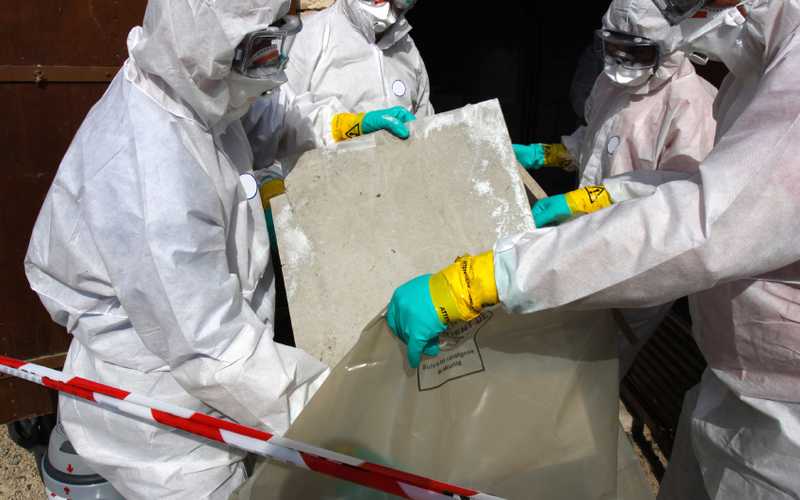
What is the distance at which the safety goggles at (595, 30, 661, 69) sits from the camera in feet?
7.47

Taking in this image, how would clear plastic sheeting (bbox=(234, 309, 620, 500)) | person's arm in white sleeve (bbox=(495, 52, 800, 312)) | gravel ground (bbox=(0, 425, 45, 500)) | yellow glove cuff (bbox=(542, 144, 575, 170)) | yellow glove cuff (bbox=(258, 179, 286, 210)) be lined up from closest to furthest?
person's arm in white sleeve (bbox=(495, 52, 800, 312))
clear plastic sheeting (bbox=(234, 309, 620, 500))
yellow glove cuff (bbox=(258, 179, 286, 210))
gravel ground (bbox=(0, 425, 45, 500))
yellow glove cuff (bbox=(542, 144, 575, 170))

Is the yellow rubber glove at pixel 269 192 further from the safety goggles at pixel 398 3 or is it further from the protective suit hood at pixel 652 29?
the protective suit hood at pixel 652 29

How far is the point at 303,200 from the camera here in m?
1.72

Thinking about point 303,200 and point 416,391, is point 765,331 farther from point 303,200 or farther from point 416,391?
point 303,200

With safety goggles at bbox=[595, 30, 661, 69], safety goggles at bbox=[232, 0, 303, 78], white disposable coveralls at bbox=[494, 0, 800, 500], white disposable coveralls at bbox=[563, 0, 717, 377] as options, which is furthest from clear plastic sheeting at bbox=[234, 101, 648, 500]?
safety goggles at bbox=[595, 30, 661, 69]

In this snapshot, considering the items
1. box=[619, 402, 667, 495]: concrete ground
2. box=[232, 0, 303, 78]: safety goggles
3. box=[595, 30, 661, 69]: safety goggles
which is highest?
box=[232, 0, 303, 78]: safety goggles

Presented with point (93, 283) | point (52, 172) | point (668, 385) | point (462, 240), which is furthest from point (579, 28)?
point (93, 283)

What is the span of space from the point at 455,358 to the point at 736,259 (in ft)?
2.21

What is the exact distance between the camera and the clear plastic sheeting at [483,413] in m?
1.35

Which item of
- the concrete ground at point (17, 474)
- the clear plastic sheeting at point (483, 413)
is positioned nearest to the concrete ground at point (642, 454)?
the concrete ground at point (17, 474)

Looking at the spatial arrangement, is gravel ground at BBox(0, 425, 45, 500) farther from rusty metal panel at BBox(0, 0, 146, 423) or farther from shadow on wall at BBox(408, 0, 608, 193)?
shadow on wall at BBox(408, 0, 608, 193)

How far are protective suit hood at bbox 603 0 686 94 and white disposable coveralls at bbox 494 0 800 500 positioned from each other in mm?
861

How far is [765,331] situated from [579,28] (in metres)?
4.42

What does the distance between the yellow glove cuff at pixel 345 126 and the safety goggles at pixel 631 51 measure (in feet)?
3.66
